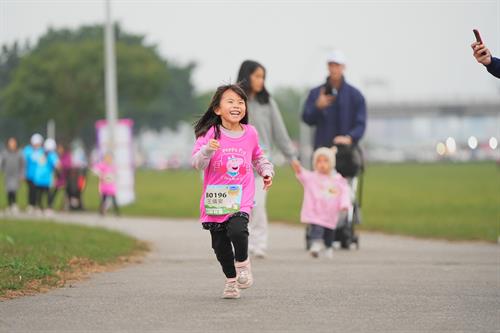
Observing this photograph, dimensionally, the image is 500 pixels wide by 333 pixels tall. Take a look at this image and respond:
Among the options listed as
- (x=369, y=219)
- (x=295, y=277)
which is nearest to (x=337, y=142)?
(x=295, y=277)

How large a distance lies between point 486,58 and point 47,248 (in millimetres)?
5816

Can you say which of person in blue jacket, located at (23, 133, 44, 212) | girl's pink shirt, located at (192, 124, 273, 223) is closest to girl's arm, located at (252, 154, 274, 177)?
girl's pink shirt, located at (192, 124, 273, 223)

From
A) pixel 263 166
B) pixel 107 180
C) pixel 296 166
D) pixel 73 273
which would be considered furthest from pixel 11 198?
pixel 263 166

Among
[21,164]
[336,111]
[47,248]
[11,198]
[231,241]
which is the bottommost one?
[47,248]

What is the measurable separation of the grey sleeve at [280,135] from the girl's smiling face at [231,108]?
4339 mm

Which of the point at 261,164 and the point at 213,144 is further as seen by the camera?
the point at 261,164

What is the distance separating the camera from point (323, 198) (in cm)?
1291

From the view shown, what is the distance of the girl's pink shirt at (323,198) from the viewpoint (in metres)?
12.8

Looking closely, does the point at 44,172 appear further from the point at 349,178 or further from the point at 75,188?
the point at 349,178

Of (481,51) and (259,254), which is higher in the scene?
(481,51)

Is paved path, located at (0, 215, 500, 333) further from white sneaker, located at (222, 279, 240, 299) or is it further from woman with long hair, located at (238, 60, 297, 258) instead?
woman with long hair, located at (238, 60, 297, 258)

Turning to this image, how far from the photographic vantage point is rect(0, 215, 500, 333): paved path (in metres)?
7.18

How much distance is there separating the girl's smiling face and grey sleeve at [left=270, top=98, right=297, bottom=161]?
14.2 ft

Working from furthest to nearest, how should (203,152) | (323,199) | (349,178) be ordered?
(349,178), (323,199), (203,152)
